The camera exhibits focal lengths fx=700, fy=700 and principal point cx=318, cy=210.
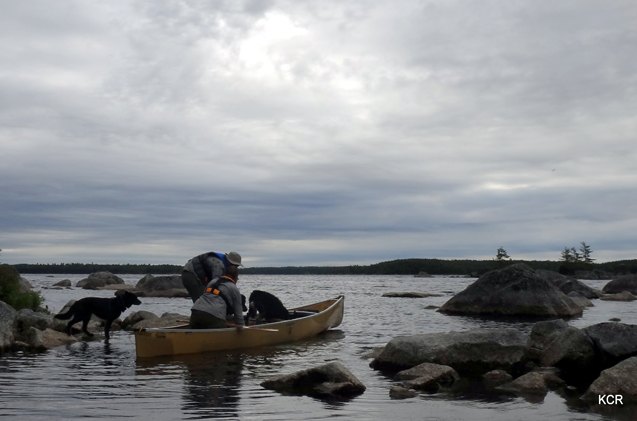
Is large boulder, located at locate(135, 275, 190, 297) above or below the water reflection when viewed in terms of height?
above

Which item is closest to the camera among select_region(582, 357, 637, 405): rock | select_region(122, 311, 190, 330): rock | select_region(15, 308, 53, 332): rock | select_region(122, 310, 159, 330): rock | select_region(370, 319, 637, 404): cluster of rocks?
select_region(582, 357, 637, 405): rock

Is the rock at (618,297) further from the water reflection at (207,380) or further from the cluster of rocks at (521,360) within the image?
the water reflection at (207,380)

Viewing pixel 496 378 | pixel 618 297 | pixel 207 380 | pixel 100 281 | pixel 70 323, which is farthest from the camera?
pixel 100 281

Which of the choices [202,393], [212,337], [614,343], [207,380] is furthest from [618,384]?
[212,337]

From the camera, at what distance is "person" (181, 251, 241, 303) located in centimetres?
1673

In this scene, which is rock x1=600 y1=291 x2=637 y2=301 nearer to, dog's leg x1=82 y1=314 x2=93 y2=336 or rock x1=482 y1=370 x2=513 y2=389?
rock x1=482 y1=370 x2=513 y2=389

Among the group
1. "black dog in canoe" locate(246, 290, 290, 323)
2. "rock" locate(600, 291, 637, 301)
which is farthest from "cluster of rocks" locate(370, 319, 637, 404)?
"rock" locate(600, 291, 637, 301)

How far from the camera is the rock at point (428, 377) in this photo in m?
11.4

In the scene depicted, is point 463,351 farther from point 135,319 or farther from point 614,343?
point 135,319

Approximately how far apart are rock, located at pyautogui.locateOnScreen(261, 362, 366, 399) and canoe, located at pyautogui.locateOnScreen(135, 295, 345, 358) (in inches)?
164

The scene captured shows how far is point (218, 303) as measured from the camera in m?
15.8

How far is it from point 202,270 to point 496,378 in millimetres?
7950

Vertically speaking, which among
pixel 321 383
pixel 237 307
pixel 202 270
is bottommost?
pixel 321 383

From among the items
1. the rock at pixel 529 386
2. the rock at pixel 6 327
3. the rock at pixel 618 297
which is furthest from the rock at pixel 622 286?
the rock at pixel 6 327
